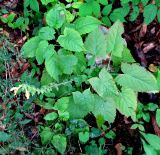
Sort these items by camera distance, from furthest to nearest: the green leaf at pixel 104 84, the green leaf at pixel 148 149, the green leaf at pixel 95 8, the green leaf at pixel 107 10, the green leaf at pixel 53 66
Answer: the green leaf at pixel 107 10 → the green leaf at pixel 95 8 → the green leaf at pixel 53 66 → the green leaf at pixel 104 84 → the green leaf at pixel 148 149

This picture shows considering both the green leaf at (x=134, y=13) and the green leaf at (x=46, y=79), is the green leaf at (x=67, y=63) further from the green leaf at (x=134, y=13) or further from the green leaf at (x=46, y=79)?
the green leaf at (x=134, y=13)

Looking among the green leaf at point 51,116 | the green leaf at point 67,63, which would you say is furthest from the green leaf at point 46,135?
the green leaf at point 67,63

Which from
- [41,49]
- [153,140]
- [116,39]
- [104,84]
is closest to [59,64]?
[41,49]

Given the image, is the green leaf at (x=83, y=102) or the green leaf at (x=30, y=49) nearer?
the green leaf at (x=83, y=102)

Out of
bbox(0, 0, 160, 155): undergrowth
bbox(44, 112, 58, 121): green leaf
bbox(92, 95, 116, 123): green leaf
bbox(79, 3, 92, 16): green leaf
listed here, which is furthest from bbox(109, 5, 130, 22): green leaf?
bbox(44, 112, 58, 121): green leaf

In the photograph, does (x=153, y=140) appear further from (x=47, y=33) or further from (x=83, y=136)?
(x=47, y=33)

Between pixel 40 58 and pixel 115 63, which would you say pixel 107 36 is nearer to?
pixel 115 63
